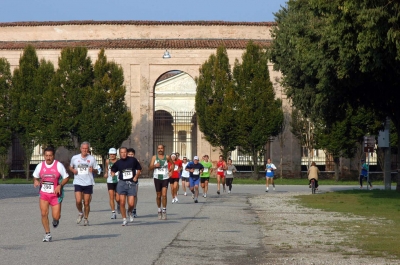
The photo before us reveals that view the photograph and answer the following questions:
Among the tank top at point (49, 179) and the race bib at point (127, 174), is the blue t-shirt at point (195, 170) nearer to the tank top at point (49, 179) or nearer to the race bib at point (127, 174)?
the race bib at point (127, 174)

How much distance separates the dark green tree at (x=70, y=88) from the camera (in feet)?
190

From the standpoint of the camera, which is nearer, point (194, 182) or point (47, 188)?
point (47, 188)

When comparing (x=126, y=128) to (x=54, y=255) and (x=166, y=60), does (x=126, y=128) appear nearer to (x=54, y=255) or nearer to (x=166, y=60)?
(x=166, y=60)

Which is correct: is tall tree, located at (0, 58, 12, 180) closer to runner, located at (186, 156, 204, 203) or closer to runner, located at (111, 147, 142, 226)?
runner, located at (186, 156, 204, 203)

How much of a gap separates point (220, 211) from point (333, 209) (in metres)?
3.95

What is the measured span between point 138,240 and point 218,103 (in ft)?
142

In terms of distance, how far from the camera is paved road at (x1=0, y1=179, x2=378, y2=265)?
1255 cm

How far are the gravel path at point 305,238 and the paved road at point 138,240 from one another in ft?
1.11

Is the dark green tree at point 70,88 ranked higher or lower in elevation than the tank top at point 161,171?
higher

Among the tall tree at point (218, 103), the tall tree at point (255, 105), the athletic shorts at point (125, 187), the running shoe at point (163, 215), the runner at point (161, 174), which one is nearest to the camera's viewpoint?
the athletic shorts at point (125, 187)

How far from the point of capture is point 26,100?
58344 mm

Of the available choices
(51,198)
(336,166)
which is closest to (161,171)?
(51,198)

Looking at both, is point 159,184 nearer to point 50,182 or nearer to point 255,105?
point 50,182

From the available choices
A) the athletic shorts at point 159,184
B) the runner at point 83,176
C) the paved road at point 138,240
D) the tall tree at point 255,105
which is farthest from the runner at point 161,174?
the tall tree at point 255,105
